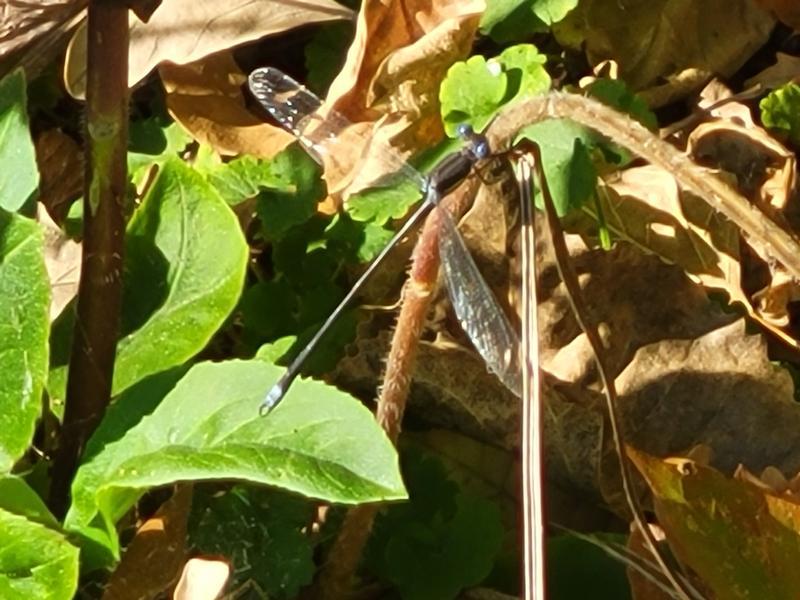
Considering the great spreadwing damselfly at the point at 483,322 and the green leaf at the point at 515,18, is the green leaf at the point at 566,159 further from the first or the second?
the green leaf at the point at 515,18

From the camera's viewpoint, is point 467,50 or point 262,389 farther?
point 467,50

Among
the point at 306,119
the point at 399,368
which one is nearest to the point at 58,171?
the point at 306,119

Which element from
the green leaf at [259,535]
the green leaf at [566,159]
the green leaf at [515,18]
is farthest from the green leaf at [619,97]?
the green leaf at [259,535]

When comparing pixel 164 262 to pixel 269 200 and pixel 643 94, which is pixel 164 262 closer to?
pixel 269 200

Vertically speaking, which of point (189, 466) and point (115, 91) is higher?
point (115, 91)

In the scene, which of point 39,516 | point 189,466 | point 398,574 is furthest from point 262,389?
point 398,574

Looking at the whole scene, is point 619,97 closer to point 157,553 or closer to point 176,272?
point 176,272

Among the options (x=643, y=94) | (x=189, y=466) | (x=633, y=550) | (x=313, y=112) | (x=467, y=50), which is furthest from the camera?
(x=643, y=94)
